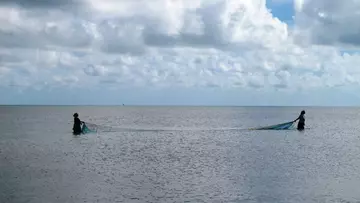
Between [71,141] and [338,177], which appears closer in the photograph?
[338,177]

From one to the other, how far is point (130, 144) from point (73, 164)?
13733mm

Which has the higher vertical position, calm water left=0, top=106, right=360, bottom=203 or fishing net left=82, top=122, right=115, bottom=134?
fishing net left=82, top=122, right=115, bottom=134

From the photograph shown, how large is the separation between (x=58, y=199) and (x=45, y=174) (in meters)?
6.38

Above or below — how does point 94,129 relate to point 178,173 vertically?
above

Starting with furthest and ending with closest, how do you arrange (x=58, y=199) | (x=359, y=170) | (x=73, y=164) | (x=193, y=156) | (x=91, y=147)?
(x=91, y=147) → (x=193, y=156) → (x=73, y=164) → (x=359, y=170) → (x=58, y=199)

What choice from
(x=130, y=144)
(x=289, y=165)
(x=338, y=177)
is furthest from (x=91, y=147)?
(x=338, y=177)

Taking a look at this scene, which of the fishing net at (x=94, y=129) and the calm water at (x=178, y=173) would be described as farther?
the fishing net at (x=94, y=129)

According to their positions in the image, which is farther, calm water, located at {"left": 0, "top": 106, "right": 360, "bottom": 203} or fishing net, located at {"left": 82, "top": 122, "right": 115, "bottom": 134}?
fishing net, located at {"left": 82, "top": 122, "right": 115, "bottom": 134}

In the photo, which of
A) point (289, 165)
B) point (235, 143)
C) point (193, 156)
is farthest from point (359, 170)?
point (235, 143)

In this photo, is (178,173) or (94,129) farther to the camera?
(94,129)

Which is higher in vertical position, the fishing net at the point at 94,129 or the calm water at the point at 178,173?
the fishing net at the point at 94,129

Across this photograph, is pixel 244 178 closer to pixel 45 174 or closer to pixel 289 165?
pixel 289 165

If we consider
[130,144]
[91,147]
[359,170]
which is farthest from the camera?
[130,144]

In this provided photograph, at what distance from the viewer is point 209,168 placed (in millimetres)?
28609
